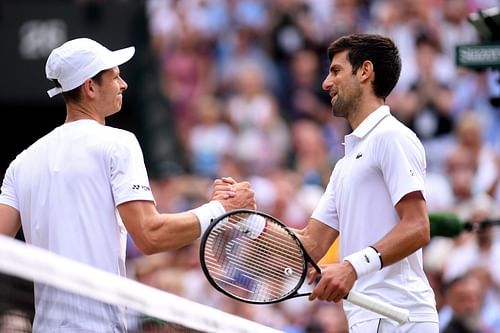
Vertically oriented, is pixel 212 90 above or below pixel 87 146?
below

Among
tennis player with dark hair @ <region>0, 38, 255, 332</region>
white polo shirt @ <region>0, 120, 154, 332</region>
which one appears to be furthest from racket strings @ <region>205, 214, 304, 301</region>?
white polo shirt @ <region>0, 120, 154, 332</region>

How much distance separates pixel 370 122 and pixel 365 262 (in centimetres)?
66

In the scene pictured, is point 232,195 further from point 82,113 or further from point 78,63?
point 78,63

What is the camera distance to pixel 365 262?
5473mm

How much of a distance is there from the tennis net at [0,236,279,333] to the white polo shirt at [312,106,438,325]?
0.58 meters

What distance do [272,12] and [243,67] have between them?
70 cm

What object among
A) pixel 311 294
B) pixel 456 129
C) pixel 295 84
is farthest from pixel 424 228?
pixel 295 84

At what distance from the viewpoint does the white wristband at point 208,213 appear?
222 inches

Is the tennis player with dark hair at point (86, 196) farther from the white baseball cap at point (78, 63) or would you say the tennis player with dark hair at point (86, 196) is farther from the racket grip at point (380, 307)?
the racket grip at point (380, 307)

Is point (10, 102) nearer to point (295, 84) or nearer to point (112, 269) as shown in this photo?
point (295, 84)

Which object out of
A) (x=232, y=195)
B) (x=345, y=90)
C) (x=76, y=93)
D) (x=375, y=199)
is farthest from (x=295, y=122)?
(x=76, y=93)

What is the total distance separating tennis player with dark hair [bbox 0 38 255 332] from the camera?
5340 millimetres

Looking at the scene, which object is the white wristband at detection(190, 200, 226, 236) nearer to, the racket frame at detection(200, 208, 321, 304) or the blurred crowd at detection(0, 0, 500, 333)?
the racket frame at detection(200, 208, 321, 304)

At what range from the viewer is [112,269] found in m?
5.45
